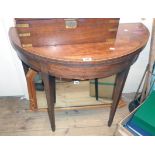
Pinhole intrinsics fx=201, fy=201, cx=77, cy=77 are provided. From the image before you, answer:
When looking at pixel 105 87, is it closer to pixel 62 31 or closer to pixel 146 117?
pixel 146 117

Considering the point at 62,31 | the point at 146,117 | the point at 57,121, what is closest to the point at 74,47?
the point at 62,31

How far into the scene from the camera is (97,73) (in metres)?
1.00

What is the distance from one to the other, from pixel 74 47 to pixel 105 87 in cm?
59

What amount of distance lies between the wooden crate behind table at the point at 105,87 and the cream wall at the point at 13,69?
0.76ft

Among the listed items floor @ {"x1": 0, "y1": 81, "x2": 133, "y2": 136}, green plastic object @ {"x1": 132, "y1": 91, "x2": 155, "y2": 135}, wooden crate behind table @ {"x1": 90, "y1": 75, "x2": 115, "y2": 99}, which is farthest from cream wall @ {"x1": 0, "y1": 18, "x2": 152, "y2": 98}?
green plastic object @ {"x1": 132, "y1": 91, "x2": 155, "y2": 135}

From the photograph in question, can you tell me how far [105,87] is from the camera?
152 cm

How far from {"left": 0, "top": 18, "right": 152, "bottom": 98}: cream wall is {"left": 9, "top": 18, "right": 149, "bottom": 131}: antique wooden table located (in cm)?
29

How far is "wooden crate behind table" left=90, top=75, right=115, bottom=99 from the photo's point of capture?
4.82 feet

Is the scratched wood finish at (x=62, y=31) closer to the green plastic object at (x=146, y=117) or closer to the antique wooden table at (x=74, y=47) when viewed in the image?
the antique wooden table at (x=74, y=47)

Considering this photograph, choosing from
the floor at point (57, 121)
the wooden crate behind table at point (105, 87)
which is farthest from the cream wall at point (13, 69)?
the wooden crate behind table at point (105, 87)

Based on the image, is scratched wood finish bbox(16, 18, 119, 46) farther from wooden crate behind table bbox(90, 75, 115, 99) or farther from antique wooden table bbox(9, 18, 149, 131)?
wooden crate behind table bbox(90, 75, 115, 99)
